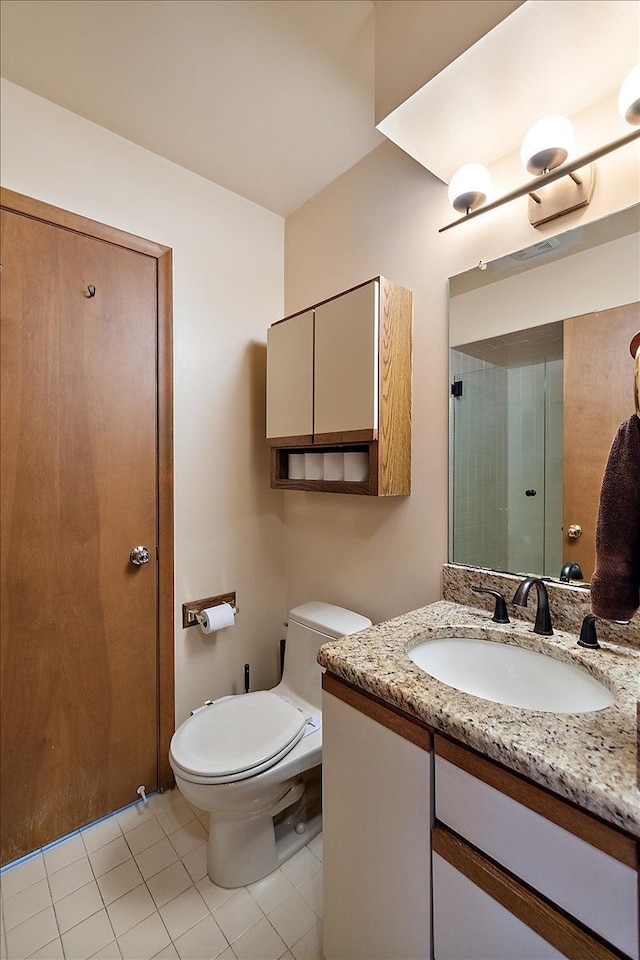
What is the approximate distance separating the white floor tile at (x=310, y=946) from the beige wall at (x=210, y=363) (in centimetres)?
87

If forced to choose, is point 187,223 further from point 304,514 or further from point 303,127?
point 304,514

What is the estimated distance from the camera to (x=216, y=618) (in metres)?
1.78

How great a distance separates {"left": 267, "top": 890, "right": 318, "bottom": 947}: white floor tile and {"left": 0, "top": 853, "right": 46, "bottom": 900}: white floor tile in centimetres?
77

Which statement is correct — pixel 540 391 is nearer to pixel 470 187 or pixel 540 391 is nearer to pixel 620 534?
pixel 620 534

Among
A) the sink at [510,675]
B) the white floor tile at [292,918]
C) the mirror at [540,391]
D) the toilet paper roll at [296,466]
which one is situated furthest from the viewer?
the toilet paper roll at [296,466]

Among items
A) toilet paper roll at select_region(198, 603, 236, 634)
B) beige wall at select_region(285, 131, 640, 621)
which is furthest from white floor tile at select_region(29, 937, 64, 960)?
beige wall at select_region(285, 131, 640, 621)


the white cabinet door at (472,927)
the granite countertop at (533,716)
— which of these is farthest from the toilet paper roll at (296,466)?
the white cabinet door at (472,927)

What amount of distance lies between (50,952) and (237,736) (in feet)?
2.23

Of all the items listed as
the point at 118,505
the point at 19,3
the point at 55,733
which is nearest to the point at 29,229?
the point at 19,3

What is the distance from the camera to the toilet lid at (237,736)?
1.26 meters

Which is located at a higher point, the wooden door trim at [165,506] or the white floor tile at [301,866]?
the wooden door trim at [165,506]

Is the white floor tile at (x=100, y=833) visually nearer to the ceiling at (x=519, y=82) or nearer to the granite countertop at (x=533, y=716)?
the granite countertop at (x=533, y=716)

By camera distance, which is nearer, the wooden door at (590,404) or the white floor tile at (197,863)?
the wooden door at (590,404)

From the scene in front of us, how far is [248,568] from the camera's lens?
6.63 ft
